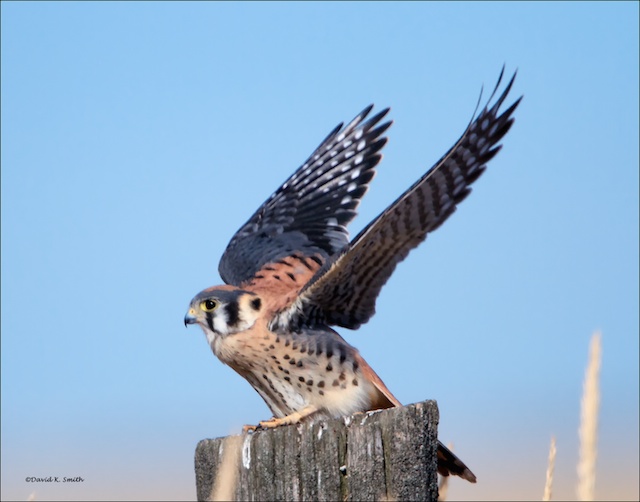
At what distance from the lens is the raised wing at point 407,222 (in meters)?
3.94

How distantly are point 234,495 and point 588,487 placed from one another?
179cm

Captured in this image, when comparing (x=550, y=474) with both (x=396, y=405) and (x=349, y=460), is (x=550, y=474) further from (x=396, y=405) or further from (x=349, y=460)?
(x=396, y=405)

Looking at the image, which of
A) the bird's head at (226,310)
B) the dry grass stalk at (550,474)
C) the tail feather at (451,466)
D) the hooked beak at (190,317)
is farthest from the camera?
the hooked beak at (190,317)

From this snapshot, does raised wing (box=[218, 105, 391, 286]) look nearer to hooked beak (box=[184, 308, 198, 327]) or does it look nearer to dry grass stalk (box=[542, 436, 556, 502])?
hooked beak (box=[184, 308, 198, 327])

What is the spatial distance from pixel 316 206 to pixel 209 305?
1.88 metres

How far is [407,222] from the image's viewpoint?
4.02m

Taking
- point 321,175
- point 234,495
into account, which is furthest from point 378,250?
point 321,175

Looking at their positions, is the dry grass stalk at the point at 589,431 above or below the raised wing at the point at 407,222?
below

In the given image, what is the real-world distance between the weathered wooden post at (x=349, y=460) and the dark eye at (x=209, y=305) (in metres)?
1.95

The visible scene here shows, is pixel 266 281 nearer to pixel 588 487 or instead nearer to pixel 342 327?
pixel 342 327

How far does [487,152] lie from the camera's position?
411 cm

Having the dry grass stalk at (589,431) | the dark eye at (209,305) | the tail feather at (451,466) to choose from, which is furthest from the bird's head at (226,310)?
the dry grass stalk at (589,431)

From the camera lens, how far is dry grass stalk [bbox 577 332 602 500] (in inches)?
37.4

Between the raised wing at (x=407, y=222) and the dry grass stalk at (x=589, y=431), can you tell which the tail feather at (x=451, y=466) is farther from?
the dry grass stalk at (x=589, y=431)
